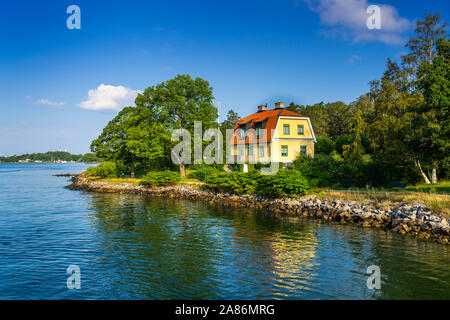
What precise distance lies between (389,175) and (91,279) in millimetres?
29978

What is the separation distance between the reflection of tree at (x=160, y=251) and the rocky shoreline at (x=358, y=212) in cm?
750

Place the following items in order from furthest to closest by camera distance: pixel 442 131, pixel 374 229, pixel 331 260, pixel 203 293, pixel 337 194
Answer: pixel 337 194
pixel 442 131
pixel 374 229
pixel 331 260
pixel 203 293

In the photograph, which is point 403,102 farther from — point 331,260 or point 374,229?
point 331,260

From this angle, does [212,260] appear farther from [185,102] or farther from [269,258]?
[185,102]

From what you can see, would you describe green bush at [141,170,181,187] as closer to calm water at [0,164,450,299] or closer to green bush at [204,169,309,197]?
green bush at [204,169,309,197]

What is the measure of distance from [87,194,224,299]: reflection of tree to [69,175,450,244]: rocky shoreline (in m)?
7.50

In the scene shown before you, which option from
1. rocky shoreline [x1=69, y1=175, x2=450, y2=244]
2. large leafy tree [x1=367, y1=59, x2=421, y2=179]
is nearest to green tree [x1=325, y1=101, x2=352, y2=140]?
large leafy tree [x1=367, y1=59, x2=421, y2=179]

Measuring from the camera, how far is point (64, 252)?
615 inches

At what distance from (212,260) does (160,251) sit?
311 cm

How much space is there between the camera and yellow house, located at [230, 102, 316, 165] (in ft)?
149

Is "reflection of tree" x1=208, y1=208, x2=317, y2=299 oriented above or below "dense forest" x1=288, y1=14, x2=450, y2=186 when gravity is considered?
below

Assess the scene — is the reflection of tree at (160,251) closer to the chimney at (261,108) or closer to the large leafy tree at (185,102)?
the large leafy tree at (185,102)
